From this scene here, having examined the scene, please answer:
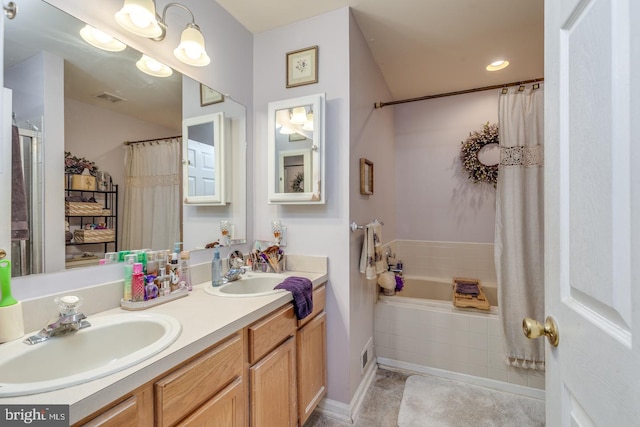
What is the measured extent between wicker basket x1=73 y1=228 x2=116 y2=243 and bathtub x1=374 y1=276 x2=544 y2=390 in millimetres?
1955

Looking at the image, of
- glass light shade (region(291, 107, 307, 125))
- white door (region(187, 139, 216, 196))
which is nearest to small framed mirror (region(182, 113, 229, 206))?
white door (region(187, 139, 216, 196))

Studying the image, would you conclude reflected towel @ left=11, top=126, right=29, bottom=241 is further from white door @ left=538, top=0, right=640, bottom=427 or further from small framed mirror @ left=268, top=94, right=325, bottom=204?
white door @ left=538, top=0, right=640, bottom=427

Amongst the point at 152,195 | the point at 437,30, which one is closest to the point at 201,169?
the point at 152,195

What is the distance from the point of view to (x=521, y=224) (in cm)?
192

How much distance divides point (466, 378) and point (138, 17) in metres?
2.93

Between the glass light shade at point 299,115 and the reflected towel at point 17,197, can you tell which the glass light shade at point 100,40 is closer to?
the reflected towel at point 17,197

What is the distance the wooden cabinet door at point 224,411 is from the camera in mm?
871

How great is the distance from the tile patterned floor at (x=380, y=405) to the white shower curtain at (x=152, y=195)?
1.42m

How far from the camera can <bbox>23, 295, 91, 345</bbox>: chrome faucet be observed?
0.85 meters

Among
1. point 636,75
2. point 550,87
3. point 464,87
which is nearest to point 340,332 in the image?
point 550,87

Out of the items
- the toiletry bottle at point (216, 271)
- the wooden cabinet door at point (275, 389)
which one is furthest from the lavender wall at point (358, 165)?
the toiletry bottle at point (216, 271)

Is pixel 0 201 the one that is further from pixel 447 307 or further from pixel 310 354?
pixel 447 307

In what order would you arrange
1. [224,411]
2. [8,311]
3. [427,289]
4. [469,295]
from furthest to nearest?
[427,289]
[469,295]
[224,411]
[8,311]

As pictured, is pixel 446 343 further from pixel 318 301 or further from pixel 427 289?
pixel 318 301
